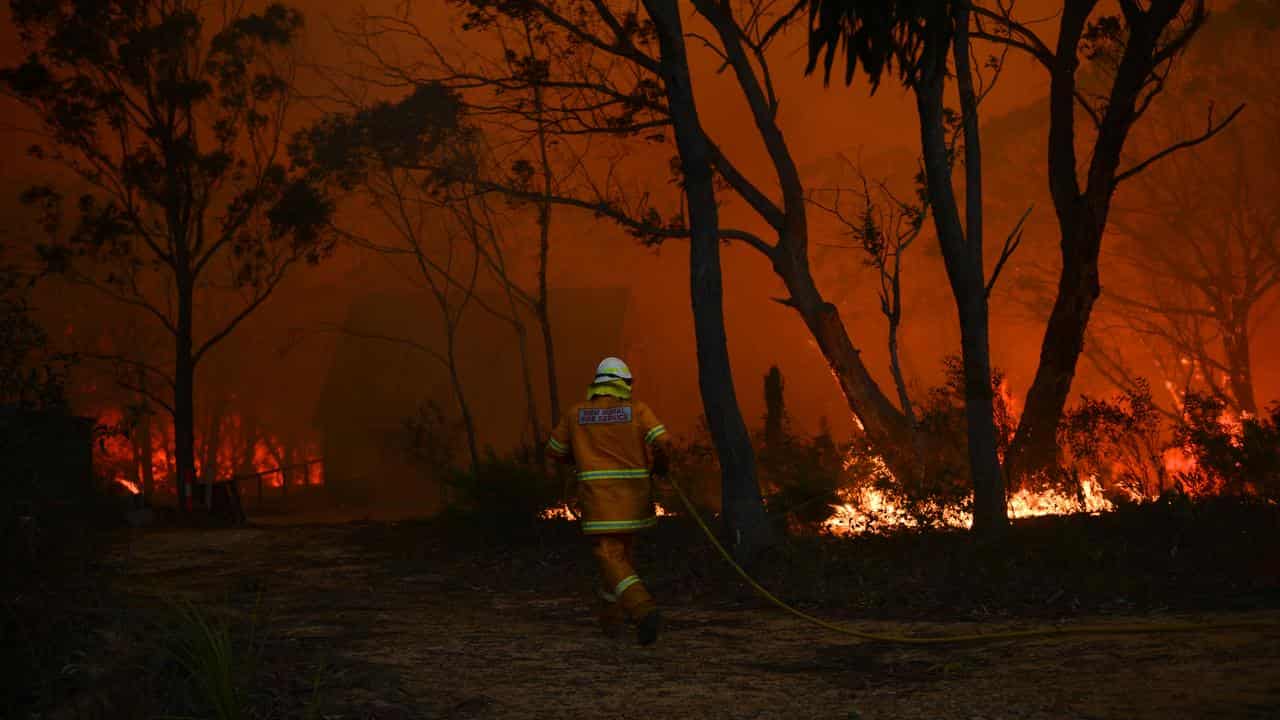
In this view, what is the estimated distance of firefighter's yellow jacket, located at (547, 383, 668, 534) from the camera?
799 centimetres

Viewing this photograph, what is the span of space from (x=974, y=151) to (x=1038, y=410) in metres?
4.77

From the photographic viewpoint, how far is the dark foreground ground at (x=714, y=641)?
223 inches

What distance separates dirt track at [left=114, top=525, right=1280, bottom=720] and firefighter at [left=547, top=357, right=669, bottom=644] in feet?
1.73

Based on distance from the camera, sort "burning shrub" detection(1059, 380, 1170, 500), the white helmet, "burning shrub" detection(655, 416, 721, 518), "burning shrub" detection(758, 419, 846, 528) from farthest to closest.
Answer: "burning shrub" detection(655, 416, 721, 518)
"burning shrub" detection(1059, 380, 1170, 500)
"burning shrub" detection(758, 419, 846, 528)
the white helmet

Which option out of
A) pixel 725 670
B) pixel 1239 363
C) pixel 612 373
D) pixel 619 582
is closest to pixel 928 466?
pixel 612 373

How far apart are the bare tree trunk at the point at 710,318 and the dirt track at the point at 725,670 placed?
1.73 m

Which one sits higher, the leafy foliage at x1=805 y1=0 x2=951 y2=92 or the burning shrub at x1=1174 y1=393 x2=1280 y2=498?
the leafy foliage at x1=805 y1=0 x2=951 y2=92

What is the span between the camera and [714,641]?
7926 mm

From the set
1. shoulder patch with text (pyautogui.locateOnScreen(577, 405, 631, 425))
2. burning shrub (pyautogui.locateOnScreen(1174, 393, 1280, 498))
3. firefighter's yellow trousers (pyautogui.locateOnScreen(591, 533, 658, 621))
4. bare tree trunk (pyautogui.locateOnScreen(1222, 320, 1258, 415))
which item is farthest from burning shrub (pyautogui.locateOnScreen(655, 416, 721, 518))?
bare tree trunk (pyautogui.locateOnScreen(1222, 320, 1258, 415))

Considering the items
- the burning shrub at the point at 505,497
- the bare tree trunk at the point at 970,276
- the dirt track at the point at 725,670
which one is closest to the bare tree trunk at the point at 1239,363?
the bare tree trunk at the point at 970,276

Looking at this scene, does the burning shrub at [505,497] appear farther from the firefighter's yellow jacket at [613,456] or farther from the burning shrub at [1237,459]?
the burning shrub at [1237,459]

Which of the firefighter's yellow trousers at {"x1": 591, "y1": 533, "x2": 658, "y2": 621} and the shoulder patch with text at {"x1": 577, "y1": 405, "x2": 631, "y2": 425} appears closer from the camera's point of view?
the firefighter's yellow trousers at {"x1": 591, "y1": 533, "x2": 658, "y2": 621}

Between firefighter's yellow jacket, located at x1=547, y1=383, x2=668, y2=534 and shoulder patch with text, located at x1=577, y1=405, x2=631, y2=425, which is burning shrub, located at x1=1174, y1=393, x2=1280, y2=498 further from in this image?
shoulder patch with text, located at x1=577, y1=405, x2=631, y2=425

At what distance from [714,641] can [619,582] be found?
772 mm
